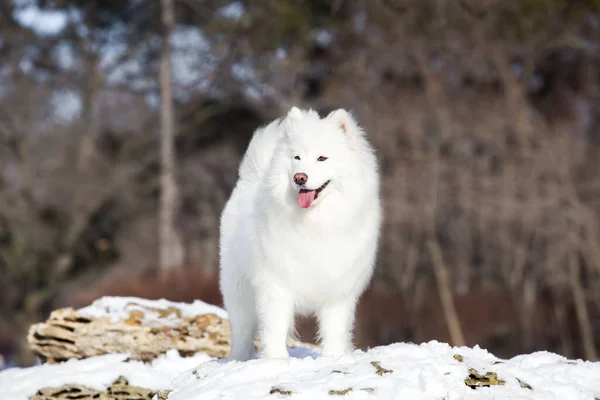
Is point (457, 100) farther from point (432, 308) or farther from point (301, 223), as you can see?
point (301, 223)

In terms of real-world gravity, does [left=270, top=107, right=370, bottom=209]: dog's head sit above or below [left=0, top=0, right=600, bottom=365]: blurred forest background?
below

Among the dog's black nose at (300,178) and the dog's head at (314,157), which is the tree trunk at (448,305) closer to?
the dog's head at (314,157)

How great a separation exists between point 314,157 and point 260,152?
1.21 metres

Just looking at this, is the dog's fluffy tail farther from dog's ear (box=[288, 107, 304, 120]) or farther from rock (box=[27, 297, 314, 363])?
A: rock (box=[27, 297, 314, 363])

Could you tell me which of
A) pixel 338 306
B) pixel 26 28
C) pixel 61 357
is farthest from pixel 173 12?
pixel 338 306

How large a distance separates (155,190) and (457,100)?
11584 mm

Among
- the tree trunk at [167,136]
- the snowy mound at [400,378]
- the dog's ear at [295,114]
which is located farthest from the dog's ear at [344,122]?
the tree trunk at [167,136]

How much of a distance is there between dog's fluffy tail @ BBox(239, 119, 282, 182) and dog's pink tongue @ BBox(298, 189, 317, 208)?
1.15m

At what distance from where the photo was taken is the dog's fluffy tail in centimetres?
694

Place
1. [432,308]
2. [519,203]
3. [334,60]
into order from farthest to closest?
1. [334,60]
2. [519,203]
3. [432,308]

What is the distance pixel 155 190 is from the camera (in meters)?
29.9

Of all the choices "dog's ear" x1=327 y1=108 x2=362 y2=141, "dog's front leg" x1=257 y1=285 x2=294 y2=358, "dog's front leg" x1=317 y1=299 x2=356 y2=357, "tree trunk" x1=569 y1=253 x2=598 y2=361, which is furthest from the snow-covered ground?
"tree trunk" x1=569 y1=253 x2=598 y2=361

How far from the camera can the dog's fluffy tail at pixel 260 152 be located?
6941mm

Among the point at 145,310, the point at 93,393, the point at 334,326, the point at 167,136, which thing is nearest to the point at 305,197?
the point at 334,326
